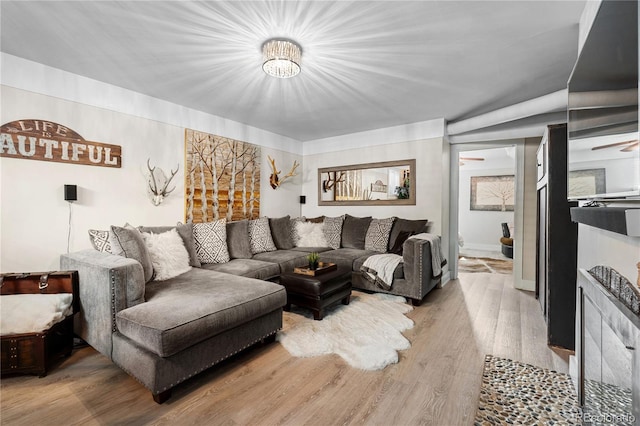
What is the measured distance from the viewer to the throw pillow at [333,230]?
4727 mm

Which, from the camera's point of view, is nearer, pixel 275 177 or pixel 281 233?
pixel 281 233

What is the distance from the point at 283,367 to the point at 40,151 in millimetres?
2852

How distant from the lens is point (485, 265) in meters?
5.86

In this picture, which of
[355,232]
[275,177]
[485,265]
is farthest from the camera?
[485,265]

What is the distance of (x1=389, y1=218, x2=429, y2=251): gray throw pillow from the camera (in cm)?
419

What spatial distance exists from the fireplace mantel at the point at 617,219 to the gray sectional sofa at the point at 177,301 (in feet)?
6.70

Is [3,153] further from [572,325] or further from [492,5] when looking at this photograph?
[572,325]

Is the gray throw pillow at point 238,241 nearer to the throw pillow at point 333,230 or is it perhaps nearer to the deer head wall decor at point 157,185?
the deer head wall decor at point 157,185

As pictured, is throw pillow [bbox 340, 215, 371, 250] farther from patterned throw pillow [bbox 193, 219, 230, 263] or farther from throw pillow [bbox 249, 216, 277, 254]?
patterned throw pillow [bbox 193, 219, 230, 263]

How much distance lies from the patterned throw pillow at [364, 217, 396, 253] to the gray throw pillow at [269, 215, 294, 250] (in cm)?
123

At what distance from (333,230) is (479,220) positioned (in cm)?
527

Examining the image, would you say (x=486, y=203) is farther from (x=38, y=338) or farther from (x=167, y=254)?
(x=38, y=338)

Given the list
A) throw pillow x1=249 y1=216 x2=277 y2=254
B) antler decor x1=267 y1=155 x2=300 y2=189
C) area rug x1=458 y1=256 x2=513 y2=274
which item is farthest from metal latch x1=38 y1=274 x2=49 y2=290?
area rug x1=458 y1=256 x2=513 y2=274

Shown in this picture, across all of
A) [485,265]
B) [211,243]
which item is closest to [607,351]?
[211,243]
